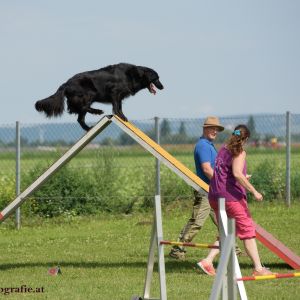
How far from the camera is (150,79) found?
947cm

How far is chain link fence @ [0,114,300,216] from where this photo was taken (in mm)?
14375

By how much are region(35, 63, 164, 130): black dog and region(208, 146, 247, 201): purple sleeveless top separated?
1.56 metres

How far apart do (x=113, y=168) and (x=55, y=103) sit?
5.83 metres

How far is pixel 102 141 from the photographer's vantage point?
1644 cm

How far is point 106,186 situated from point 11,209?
5746 mm

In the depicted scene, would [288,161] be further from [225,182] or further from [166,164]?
[225,182]

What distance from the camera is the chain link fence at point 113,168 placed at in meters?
14.4

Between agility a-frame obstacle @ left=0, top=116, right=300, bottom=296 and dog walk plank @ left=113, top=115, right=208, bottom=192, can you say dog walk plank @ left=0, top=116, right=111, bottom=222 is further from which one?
dog walk plank @ left=113, top=115, right=208, bottom=192

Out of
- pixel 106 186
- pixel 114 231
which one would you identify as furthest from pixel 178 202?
pixel 114 231

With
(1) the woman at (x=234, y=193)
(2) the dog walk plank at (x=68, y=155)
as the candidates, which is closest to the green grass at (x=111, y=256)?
(1) the woman at (x=234, y=193)

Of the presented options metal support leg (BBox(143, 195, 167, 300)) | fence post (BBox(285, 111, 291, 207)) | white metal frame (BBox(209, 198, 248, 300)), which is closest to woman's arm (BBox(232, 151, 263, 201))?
metal support leg (BBox(143, 195, 167, 300))

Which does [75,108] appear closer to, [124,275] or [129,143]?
[124,275]

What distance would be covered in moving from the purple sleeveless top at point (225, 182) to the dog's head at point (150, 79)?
5.89 ft

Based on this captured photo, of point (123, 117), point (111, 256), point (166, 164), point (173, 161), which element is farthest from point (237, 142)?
point (111, 256)
